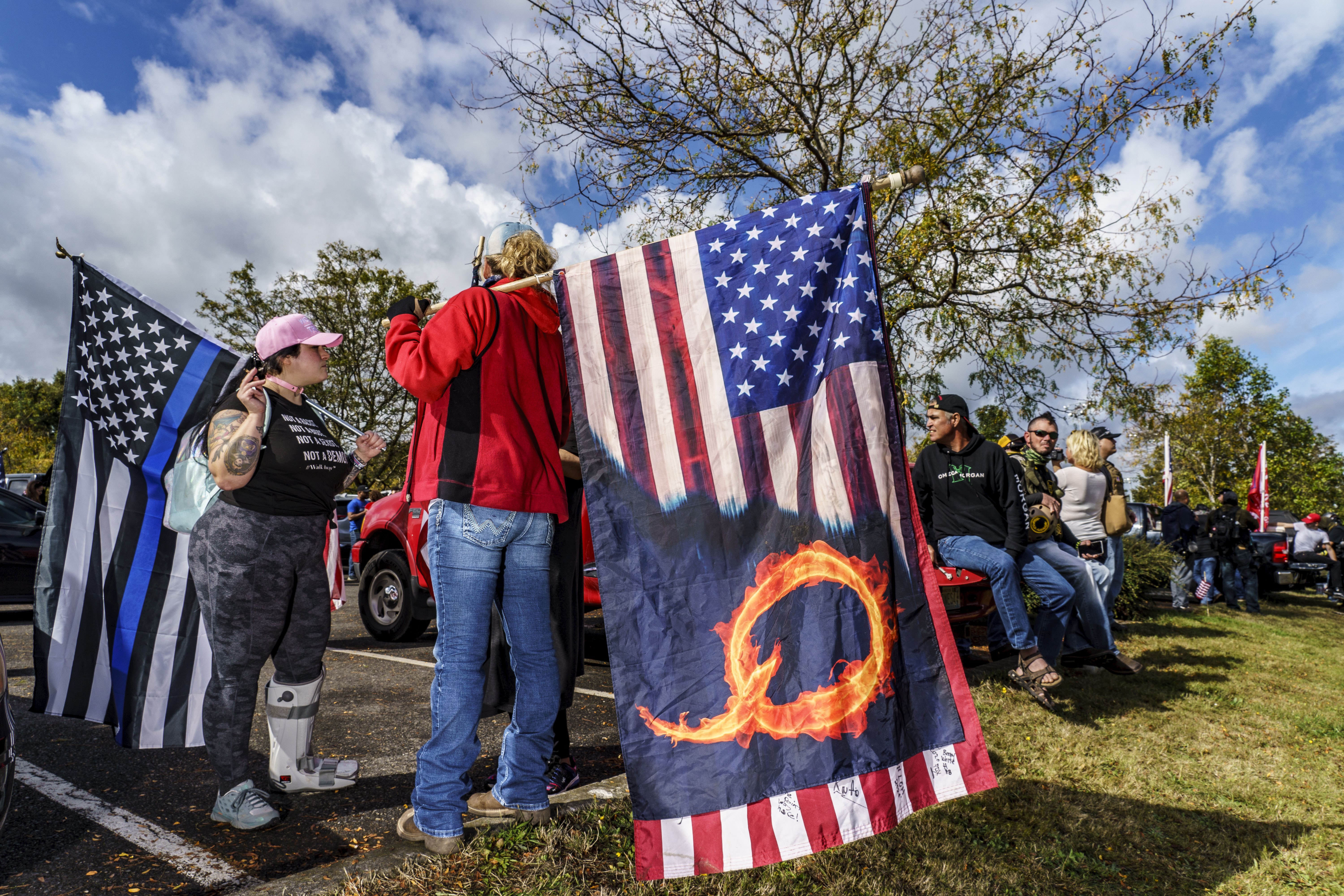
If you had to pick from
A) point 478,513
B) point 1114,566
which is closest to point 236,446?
point 478,513

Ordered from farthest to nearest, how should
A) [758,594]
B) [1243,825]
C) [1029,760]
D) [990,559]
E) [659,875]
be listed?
[990,559] < [1029,760] < [1243,825] < [758,594] < [659,875]

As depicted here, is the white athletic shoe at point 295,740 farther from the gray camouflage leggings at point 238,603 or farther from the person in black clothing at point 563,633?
the person in black clothing at point 563,633

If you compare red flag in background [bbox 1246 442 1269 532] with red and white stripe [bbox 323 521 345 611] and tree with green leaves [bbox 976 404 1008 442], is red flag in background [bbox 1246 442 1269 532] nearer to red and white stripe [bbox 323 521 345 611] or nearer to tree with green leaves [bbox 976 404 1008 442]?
tree with green leaves [bbox 976 404 1008 442]

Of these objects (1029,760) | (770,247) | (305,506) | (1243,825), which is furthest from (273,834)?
(1243,825)

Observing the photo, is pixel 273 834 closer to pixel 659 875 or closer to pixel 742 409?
pixel 659 875

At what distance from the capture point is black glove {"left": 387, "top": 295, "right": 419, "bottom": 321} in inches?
108

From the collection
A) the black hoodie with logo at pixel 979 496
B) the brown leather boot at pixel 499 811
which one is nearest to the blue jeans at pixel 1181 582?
the black hoodie with logo at pixel 979 496

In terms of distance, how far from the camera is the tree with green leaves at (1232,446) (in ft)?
129

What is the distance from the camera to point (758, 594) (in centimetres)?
247

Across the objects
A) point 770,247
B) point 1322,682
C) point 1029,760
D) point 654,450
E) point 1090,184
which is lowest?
point 1322,682

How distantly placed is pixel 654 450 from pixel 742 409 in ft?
1.04

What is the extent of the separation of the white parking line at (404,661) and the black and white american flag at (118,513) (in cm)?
245

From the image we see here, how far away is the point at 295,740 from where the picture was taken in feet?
10.6

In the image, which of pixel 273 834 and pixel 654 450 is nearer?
pixel 654 450
